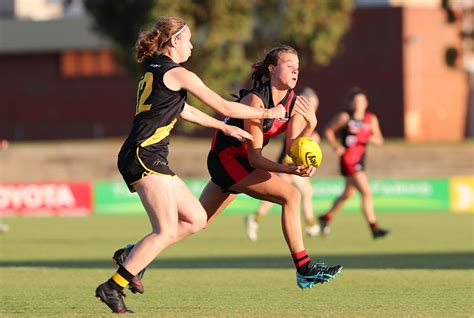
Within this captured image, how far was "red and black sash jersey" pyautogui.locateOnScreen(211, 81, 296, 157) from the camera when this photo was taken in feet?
35.5

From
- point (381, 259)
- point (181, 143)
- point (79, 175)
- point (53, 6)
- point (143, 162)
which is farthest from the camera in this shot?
point (53, 6)

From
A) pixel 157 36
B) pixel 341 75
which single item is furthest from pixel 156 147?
pixel 341 75

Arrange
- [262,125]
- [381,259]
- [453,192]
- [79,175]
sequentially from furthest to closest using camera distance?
1. [79,175]
2. [453,192]
3. [381,259]
4. [262,125]

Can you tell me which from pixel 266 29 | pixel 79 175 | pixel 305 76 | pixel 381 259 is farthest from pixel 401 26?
pixel 381 259

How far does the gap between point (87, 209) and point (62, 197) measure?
71 cm

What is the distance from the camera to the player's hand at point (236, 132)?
9766 millimetres

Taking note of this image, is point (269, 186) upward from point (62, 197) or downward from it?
upward

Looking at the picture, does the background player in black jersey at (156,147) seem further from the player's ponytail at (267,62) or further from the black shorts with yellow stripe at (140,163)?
the player's ponytail at (267,62)

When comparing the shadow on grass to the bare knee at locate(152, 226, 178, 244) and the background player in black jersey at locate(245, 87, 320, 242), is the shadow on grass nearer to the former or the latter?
the background player in black jersey at locate(245, 87, 320, 242)

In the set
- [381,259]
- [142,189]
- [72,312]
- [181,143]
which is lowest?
[181,143]

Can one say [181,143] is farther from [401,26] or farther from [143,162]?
[143,162]

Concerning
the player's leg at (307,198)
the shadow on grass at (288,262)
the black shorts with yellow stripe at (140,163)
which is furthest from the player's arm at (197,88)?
the player's leg at (307,198)

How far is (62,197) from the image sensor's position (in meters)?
30.6

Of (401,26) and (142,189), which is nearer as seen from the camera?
(142,189)
